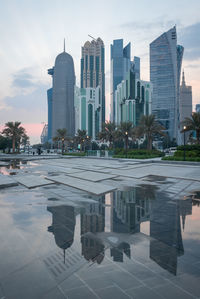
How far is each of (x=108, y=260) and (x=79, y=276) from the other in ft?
2.60

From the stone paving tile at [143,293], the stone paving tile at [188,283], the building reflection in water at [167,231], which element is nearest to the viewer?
the stone paving tile at [143,293]

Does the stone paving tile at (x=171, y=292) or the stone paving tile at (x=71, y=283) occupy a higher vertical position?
the stone paving tile at (x=171, y=292)

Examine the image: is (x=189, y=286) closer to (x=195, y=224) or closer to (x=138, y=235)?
(x=138, y=235)

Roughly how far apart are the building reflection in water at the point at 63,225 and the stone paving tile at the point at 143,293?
2041 mm

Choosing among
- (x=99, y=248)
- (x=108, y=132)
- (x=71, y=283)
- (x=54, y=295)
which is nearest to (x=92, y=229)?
(x=99, y=248)

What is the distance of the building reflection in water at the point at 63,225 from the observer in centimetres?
533

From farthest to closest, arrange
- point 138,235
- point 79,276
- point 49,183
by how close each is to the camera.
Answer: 1. point 49,183
2. point 138,235
3. point 79,276

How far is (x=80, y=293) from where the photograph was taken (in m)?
3.42

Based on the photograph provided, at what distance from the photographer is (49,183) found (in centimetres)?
1348

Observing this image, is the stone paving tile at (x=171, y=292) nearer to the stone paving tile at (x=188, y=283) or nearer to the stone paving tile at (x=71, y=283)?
the stone paving tile at (x=188, y=283)

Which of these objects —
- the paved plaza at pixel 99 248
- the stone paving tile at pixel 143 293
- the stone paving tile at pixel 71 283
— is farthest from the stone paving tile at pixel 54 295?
the stone paving tile at pixel 143 293

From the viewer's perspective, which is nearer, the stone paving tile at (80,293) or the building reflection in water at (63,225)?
the stone paving tile at (80,293)

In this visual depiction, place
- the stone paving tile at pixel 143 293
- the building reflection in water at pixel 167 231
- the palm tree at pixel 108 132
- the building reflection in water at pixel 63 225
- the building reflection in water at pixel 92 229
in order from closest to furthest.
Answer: the stone paving tile at pixel 143 293 → the building reflection in water at pixel 167 231 → the building reflection in water at pixel 92 229 → the building reflection in water at pixel 63 225 → the palm tree at pixel 108 132

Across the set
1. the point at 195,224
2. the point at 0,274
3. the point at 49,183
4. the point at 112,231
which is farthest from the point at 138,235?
the point at 49,183
